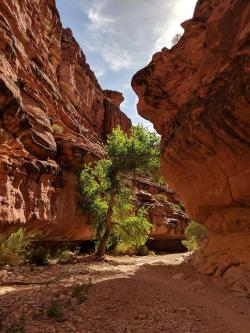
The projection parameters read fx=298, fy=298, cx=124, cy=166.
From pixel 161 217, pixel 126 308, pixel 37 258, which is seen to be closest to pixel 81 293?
pixel 126 308

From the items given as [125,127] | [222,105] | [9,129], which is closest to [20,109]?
[9,129]

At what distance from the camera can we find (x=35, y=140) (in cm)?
2022

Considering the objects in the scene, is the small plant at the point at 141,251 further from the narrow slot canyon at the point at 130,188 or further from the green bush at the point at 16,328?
the green bush at the point at 16,328

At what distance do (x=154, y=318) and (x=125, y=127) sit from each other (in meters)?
54.1

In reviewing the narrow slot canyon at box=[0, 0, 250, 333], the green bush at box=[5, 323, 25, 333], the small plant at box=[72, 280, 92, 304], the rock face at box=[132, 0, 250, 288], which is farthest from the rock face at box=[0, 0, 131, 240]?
the green bush at box=[5, 323, 25, 333]

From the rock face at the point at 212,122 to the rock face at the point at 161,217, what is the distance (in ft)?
64.6

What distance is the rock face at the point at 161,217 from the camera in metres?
34.2

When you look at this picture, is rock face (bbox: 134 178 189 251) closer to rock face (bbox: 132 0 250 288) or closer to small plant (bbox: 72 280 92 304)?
rock face (bbox: 132 0 250 288)

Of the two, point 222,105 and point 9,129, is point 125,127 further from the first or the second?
point 222,105

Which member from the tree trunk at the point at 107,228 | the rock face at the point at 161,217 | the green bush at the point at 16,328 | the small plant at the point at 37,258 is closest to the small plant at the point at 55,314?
the green bush at the point at 16,328

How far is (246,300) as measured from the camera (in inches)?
316

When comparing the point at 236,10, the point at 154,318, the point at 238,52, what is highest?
the point at 236,10

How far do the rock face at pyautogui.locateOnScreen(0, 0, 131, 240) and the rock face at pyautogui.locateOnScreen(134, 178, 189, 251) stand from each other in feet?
35.9

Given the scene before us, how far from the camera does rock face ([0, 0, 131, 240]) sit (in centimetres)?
1623
